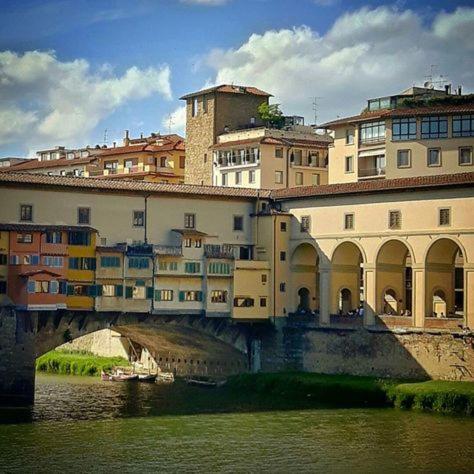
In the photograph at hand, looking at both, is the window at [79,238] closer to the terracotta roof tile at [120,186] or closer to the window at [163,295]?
the terracotta roof tile at [120,186]

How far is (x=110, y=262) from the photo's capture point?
197 feet

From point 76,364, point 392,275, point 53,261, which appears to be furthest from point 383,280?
point 76,364

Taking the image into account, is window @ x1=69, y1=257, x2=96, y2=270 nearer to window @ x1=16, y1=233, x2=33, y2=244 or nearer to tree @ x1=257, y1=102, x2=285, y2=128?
window @ x1=16, y1=233, x2=33, y2=244

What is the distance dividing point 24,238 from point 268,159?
28.1m

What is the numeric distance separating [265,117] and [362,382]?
33375mm

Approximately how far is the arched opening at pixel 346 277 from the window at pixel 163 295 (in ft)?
26.7

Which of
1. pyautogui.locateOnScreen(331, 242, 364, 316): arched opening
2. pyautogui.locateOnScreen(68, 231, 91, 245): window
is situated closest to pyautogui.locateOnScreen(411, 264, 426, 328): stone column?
pyautogui.locateOnScreen(331, 242, 364, 316): arched opening

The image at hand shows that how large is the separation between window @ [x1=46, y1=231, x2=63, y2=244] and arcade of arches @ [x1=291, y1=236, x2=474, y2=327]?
12865 mm

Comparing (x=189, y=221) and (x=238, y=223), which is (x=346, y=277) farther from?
(x=189, y=221)

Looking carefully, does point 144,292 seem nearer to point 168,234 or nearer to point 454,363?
point 168,234

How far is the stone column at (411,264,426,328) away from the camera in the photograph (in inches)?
2324

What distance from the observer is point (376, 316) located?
2406 inches

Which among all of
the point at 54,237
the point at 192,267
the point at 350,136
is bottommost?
the point at 192,267

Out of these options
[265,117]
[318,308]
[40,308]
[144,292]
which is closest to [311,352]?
[318,308]
